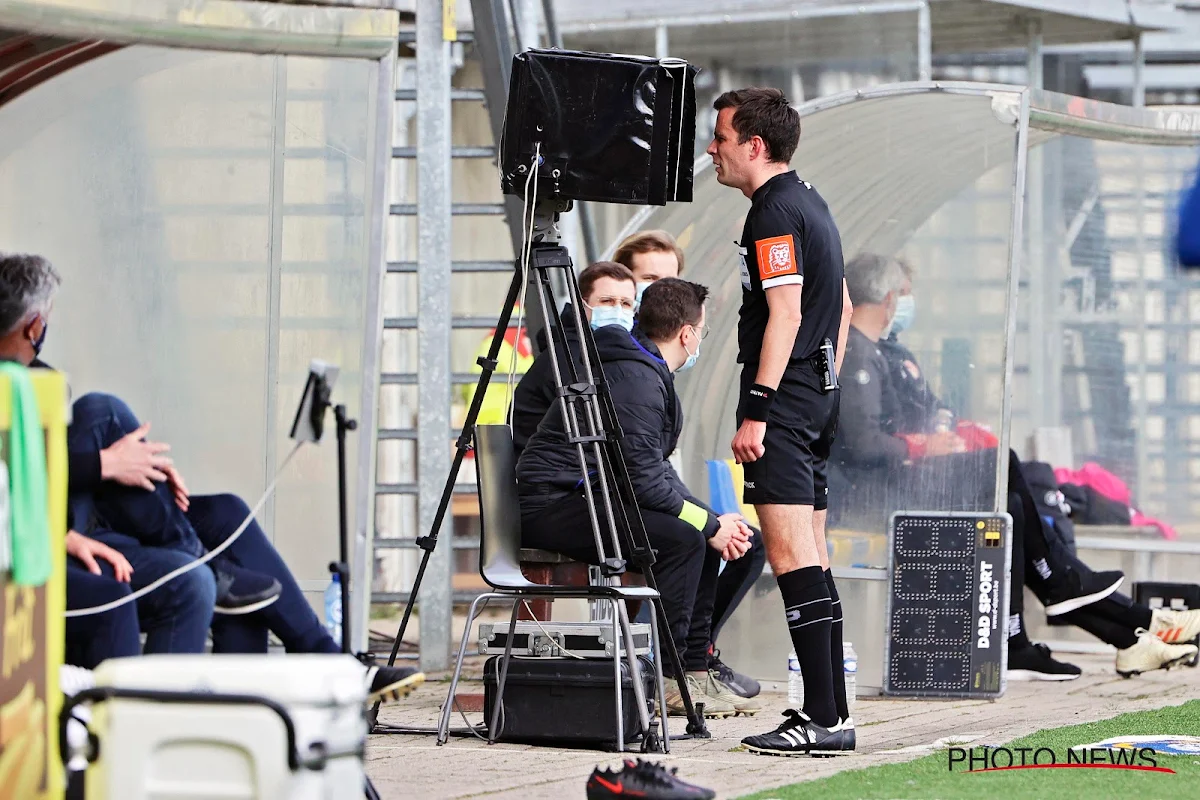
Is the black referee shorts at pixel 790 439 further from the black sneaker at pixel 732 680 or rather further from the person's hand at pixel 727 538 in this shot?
the black sneaker at pixel 732 680

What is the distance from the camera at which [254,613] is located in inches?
182

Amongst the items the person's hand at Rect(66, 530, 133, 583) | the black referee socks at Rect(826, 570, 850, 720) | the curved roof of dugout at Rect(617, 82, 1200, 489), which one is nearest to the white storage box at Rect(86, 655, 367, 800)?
the person's hand at Rect(66, 530, 133, 583)

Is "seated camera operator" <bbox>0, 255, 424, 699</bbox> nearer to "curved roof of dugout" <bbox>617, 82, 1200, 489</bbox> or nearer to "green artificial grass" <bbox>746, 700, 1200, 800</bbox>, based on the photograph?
"green artificial grass" <bbox>746, 700, 1200, 800</bbox>

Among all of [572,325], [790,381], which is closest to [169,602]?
[790,381]

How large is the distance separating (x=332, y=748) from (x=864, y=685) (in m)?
4.23

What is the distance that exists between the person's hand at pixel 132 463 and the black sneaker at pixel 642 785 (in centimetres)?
131

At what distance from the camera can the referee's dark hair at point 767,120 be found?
5027mm

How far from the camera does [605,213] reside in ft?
41.0

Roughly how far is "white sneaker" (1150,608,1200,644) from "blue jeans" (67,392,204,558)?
486cm

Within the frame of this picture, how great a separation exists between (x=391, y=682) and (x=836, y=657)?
5.23 feet

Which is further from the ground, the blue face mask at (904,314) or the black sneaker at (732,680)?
the blue face mask at (904,314)

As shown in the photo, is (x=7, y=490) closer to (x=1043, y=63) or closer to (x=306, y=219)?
(x=306, y=219)

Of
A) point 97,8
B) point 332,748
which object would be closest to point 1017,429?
point 97,8

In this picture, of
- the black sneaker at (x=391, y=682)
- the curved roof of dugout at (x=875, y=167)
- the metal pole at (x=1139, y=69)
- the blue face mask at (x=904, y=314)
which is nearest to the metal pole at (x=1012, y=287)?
the curved roof of dugout at (x=875, y=167)
